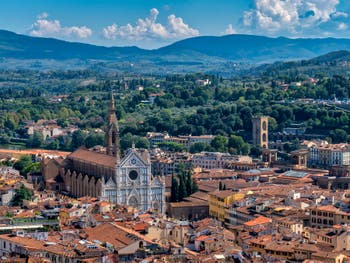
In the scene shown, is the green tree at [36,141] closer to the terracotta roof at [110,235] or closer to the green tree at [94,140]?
the green tree at [94,140]

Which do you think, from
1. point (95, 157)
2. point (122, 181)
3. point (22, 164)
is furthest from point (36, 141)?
point (122, 181)

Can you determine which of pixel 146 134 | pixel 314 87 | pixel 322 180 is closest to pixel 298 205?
pixel 322 180

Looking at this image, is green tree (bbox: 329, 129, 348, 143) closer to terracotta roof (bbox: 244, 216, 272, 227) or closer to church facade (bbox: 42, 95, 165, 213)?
church facade (bbox: 42, 95, 165, 213)

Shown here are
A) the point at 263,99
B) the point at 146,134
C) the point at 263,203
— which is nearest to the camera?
the point at 263,203

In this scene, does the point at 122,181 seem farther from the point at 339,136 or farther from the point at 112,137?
the point at 339,136

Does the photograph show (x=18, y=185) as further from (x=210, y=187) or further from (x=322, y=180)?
(x=322, y=180)

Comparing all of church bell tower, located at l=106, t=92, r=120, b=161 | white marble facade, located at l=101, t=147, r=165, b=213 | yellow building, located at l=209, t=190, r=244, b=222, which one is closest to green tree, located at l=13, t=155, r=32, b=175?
church bell tower, located at l=106, t=92, r=120, b=161
